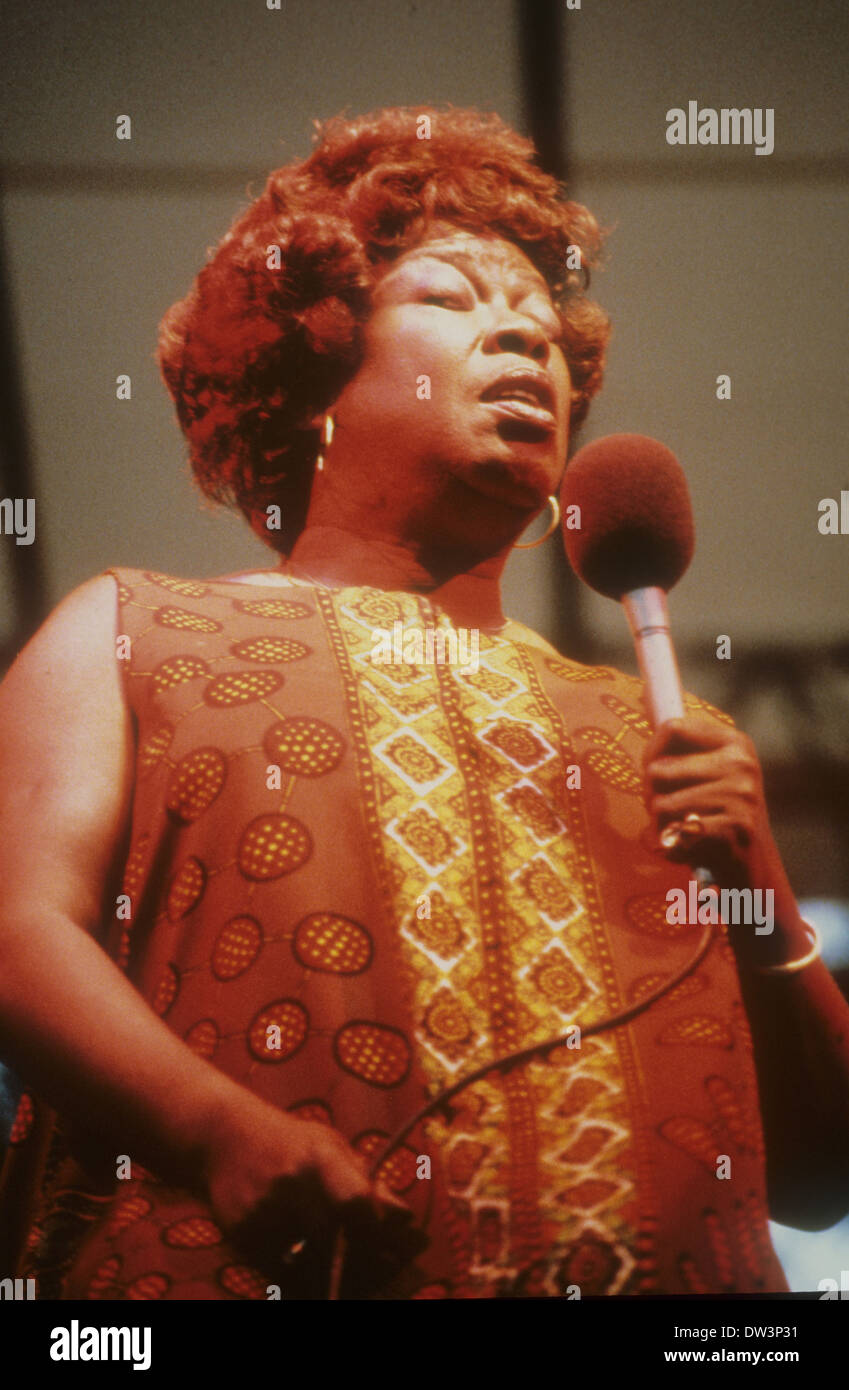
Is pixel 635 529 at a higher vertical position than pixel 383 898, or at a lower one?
higher

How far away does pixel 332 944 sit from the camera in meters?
1.89

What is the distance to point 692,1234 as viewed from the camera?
6.19 feet

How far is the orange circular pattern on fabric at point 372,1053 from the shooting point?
185 cm

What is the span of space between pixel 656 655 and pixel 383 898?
487 mm

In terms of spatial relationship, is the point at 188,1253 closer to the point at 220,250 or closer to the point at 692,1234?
the point at 692,1234

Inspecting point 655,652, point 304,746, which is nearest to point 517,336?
point 655,652

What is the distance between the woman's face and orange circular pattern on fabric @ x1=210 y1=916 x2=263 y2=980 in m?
0.74

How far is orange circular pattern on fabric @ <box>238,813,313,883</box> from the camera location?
1924 mm

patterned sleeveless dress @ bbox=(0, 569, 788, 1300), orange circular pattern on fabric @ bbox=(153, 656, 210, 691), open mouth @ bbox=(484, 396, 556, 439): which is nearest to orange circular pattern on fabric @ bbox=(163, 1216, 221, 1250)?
patterned sleeveless dress @ bbox=(0, 569, 788, 1300)

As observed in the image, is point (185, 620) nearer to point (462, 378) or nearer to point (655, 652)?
point (462, 378)

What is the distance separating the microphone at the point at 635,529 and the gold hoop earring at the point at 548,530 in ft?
0.31

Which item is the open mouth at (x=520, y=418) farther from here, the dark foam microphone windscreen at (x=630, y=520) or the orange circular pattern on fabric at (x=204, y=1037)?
the orange circular pattern on fabric at (x=204, y=1037)

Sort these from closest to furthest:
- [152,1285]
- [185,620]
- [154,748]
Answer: [152,1285] < [154,748] < [185,620]
